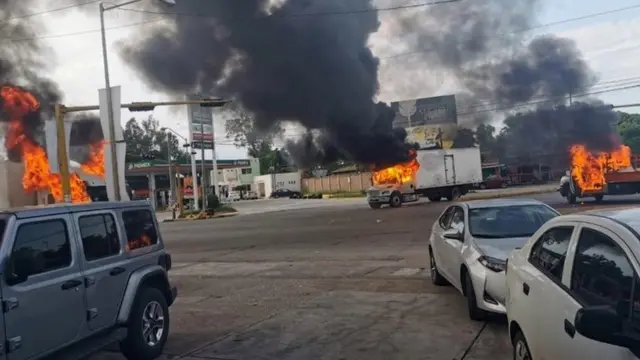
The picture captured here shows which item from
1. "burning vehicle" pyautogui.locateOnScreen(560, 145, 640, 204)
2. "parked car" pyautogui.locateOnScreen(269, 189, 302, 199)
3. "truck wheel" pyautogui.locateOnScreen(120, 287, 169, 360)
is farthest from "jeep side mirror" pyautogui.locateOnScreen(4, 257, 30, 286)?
"parked car" pyautogui.locateOnScreen(269, 189, 302, 199)

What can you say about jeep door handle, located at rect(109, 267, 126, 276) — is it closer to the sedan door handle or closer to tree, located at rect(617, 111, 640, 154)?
the sedan door handle

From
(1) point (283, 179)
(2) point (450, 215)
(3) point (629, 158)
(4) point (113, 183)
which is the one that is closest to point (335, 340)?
(2) point (450, 215)

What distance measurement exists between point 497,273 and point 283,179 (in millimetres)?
88018

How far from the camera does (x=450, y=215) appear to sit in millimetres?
9203

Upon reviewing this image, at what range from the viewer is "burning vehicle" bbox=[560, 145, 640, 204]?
81.7 feet

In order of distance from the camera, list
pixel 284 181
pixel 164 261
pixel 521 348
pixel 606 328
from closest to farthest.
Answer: pixel 606 328
pixel 521 348
pixel 164 261
pixel 284 181

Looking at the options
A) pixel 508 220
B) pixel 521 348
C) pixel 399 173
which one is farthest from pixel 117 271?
pixel 399 173

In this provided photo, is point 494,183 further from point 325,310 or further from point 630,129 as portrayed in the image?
point 325,310

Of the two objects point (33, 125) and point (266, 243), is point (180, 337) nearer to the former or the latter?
point (266, 243)

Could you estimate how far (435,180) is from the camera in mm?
38938

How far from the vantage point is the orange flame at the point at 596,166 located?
1011 inches

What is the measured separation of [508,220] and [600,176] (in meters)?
20.4

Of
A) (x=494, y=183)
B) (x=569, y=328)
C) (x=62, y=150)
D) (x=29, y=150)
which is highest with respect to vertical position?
(x=29, y=150)

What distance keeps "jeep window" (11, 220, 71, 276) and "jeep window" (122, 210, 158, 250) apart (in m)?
1.00
